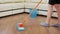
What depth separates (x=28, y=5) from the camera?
3.19m

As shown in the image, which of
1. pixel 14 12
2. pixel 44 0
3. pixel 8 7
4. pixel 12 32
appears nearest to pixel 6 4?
pixel 8 7

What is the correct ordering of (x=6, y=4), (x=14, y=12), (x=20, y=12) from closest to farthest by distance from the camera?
(x=6, y=4)
(x=14, y=12)
(x=20, y=12)

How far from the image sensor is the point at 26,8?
3.26 metres

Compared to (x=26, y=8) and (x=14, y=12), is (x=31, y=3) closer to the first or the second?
(x=26, y=8)

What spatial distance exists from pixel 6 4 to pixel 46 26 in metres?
1.17

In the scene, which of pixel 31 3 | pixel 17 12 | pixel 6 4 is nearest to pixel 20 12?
pixel 17 12

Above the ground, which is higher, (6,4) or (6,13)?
(6,4)

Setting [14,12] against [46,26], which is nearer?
[46,26]

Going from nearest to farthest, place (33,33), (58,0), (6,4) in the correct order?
1. (33,33)
2. (58,0)
3. (6,4)

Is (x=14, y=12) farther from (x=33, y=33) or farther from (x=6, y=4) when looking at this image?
(x=33, y=33)

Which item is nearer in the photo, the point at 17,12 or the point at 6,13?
the point at 6,13

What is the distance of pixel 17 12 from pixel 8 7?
411 millimetres

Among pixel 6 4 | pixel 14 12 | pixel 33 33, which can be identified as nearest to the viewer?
pixel 33 33

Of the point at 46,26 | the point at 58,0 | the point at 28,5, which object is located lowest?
the point at 46,26
